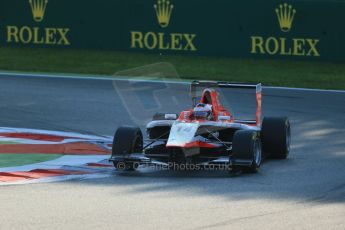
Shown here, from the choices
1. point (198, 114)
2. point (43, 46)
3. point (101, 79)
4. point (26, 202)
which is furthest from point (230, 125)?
point (43, 46)

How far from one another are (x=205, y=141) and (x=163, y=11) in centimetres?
1227

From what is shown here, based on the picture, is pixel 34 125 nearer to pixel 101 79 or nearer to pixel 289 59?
pixel 101 79

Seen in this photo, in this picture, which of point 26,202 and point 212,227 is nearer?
point 212,227

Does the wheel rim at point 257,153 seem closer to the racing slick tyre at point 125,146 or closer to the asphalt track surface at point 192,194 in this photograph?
the asphalt track surface at point 192,194

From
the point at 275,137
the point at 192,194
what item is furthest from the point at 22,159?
the point at 275,137

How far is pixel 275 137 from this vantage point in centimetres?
1264

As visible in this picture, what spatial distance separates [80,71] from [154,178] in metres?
11.8

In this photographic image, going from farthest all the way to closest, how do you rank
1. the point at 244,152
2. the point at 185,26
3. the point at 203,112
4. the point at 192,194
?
the point at 185,26 < the point at 203,112 < the point at 244,152 < the point at 192,194

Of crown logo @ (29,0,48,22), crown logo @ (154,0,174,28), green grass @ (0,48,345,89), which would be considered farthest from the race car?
crown logo @ (29,0,48,22)

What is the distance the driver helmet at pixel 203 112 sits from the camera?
40.1ft

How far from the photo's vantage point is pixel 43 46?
24672 mm

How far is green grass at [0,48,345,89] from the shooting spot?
21.6 m

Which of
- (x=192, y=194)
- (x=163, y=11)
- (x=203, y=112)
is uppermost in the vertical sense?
(x=163, y=11)

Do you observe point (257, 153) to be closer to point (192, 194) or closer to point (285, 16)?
point (192, 194)
